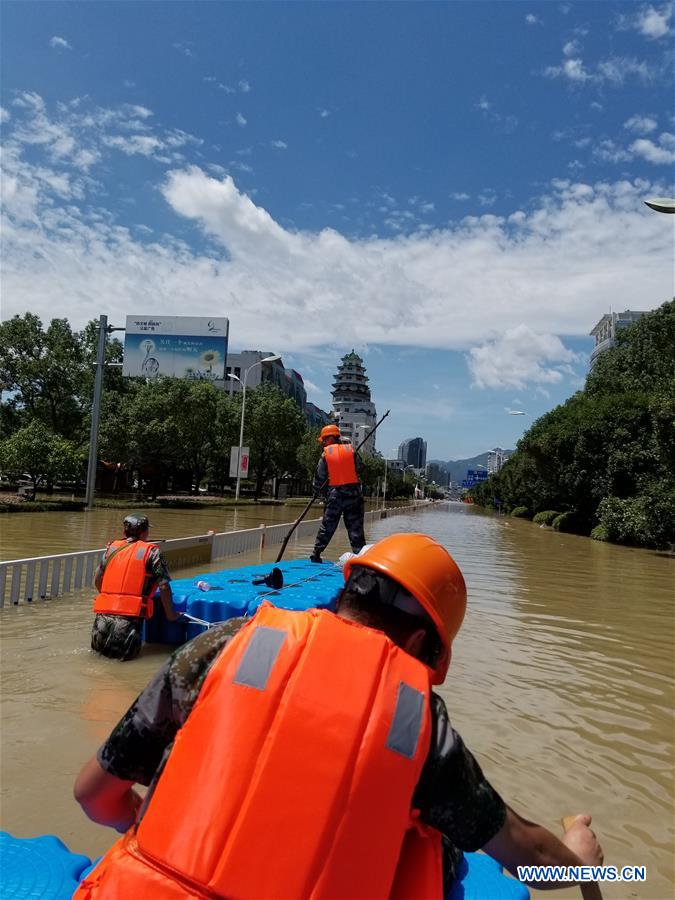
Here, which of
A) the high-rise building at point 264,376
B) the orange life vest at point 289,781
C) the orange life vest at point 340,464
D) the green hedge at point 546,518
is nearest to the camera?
the orange life vest at point 289,781

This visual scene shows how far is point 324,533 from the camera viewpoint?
8844 millimetres

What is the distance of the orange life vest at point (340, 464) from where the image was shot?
818 cm

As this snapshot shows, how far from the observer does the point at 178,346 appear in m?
43.6

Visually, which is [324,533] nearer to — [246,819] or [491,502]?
[246,819]

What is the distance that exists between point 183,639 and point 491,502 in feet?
295

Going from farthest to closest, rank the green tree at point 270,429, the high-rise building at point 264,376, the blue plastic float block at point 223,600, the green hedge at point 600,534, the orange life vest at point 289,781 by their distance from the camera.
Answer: the high-rise building at point 264,376 → the green tree at point 270,429 → the green hedge at point 600,534 → the blue plastic float block at point 223,600 → the orange life vest at point 289,781

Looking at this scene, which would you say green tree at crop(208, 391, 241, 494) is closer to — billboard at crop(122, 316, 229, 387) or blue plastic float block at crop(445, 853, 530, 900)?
billboard at crop(122, 316, 229, 387)

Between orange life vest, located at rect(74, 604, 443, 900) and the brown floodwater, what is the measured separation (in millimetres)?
2092

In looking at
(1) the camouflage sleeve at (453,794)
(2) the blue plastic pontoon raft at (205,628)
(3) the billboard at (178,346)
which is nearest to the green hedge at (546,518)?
(3) the billboard at (178,346)

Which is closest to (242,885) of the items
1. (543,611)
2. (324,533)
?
(324,533)

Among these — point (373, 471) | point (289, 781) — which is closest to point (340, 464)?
point (289, 781)

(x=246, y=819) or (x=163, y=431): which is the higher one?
(x=163, y=431)

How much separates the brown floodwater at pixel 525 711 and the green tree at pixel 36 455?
65.2 ft

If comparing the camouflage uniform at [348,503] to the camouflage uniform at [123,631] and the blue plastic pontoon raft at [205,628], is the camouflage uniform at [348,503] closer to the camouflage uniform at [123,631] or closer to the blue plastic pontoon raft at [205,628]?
the blue plastic pontoon raft at [205,628]
